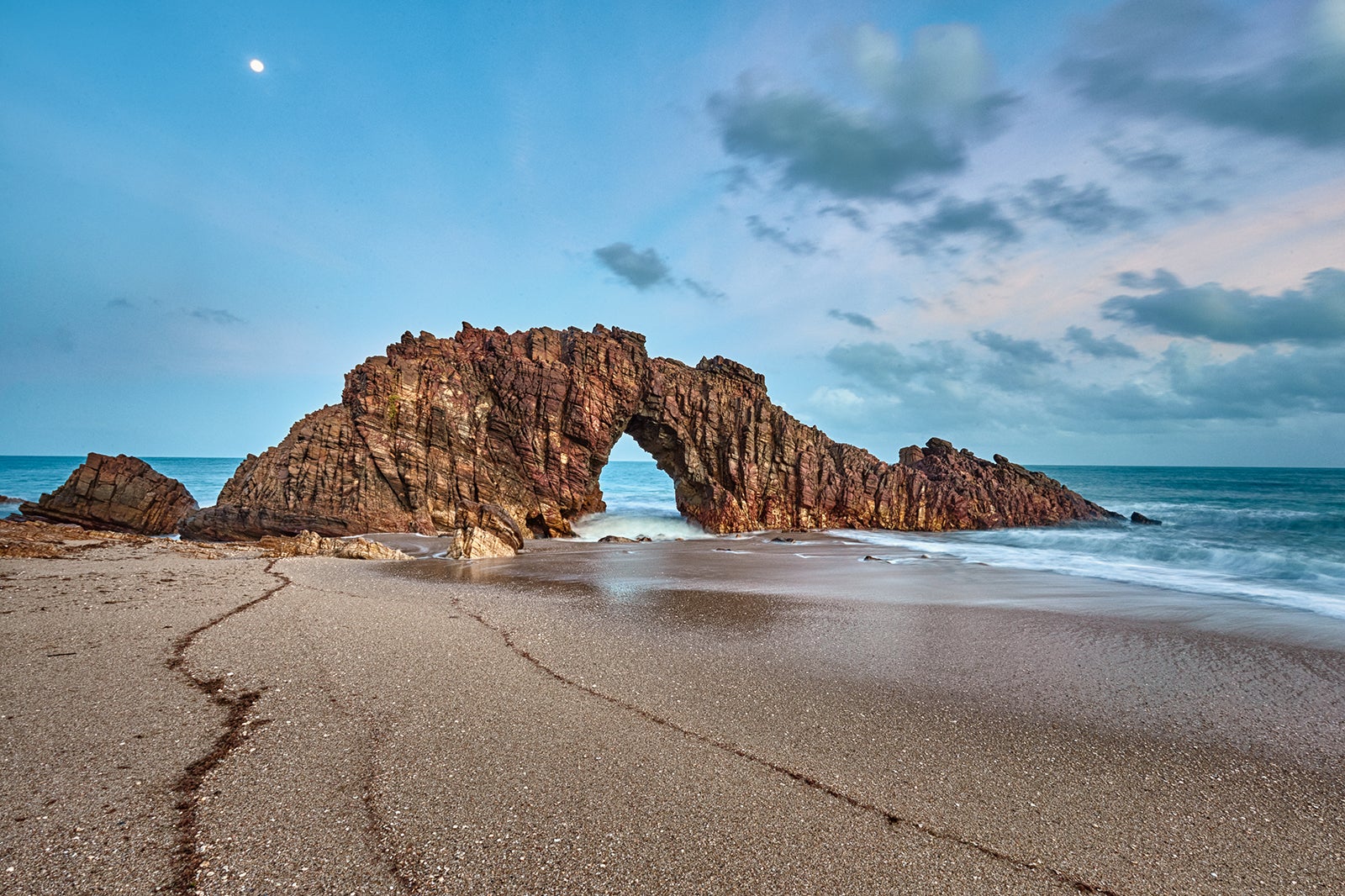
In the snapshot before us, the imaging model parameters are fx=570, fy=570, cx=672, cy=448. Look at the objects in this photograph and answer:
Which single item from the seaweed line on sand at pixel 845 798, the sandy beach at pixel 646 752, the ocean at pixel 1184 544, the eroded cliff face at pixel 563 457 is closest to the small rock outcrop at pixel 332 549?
the eroded cliff face at pixel 563 457

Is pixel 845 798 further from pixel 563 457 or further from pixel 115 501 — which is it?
pixel 115 501


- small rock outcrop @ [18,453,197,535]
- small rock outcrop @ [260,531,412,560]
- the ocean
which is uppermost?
small rock outcrop @ [18,453,197,535]

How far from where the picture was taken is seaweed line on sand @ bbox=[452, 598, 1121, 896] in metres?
2.70

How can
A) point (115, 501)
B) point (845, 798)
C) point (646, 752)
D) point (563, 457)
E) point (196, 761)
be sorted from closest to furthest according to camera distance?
point (845, 798) < point (196, 761) < point (646, 752) < point (115, 501) < point (563, 457)

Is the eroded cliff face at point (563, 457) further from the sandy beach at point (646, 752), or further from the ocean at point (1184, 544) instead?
the sandy beach at point (646, 752)

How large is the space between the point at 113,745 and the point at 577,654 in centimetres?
363

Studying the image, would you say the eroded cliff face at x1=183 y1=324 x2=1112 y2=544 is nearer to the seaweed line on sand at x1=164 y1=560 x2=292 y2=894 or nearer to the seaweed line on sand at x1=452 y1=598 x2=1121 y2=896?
the seaweed line on sand at x1=164 y1=560 x2=292 y2=894

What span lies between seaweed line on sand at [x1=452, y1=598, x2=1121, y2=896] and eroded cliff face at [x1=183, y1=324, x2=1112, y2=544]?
17043 millimetres

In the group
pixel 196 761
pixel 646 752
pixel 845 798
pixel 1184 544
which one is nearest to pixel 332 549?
pixel 196 761

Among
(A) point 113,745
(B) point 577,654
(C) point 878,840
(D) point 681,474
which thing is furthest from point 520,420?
(C) point 878,840

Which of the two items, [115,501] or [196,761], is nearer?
[196,761]

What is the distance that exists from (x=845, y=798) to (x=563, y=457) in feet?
84.3

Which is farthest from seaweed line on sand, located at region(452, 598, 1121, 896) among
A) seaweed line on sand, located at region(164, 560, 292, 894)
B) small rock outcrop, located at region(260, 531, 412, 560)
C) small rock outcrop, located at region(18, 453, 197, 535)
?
small rock outcrop, located at region(18, 453, 197, 535)

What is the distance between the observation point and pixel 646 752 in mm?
3854
